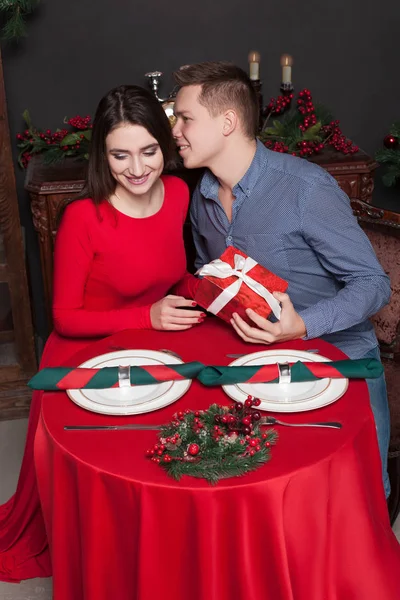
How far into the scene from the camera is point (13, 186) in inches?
120

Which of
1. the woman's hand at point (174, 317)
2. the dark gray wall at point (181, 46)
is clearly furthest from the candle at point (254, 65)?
the woman's hand at point (174, 317)

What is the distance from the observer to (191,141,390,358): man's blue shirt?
229 cm

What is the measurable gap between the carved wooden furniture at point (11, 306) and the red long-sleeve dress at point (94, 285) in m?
0.77

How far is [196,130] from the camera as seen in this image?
7.84ft

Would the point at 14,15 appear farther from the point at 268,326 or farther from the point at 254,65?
the point at 268,326

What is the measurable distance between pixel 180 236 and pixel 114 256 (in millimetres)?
287

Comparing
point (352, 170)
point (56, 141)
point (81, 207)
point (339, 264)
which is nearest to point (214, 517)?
point (339, 264)

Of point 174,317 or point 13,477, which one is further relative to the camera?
point 13,477

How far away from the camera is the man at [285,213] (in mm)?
2316

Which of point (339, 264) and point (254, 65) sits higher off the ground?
point (254, 65)

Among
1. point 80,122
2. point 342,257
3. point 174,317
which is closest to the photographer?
point 174,317

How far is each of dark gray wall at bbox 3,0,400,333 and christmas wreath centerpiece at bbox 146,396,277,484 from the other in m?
2.19

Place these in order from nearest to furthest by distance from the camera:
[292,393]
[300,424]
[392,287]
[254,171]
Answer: [300,424] → [292,393] → [254,171] → [392,287]

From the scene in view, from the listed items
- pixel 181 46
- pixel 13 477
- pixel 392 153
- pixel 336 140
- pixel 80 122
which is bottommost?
pixel 13 477
